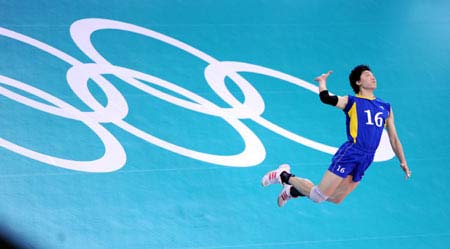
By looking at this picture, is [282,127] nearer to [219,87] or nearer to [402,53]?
[219,87]

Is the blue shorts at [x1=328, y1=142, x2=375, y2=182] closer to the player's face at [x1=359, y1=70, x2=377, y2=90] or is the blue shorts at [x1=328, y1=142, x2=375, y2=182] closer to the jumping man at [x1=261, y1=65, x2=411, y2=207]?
the jumping man at [x1=261, y1=65, x2=411, y2=207]

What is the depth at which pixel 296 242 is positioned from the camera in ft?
30.1

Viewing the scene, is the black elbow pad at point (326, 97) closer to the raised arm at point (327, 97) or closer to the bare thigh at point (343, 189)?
the raised arm at point (327, 97)

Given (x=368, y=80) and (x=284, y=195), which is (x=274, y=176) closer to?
(x=284, y=195)

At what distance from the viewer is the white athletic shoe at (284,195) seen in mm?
9351

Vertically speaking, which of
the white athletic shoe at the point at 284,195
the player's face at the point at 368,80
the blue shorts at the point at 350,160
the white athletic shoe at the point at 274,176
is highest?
the player's face at the point at 368,80

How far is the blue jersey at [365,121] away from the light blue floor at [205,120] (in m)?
1.38

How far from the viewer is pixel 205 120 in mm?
10852

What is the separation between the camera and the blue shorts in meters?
8.57

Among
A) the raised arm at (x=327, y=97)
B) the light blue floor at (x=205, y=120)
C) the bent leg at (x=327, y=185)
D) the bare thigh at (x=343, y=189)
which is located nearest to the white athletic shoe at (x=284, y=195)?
the light blue floor at (x=205, y=120)

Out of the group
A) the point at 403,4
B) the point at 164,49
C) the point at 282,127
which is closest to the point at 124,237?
the point at 282,127

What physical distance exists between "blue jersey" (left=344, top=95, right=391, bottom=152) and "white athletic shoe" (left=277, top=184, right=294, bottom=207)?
1.10m

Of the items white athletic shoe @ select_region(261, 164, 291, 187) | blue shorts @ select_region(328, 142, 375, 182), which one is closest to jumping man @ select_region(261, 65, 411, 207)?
blue shorts @ select_region(328, 142, 375, 182)

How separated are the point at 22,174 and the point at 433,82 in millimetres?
6285
